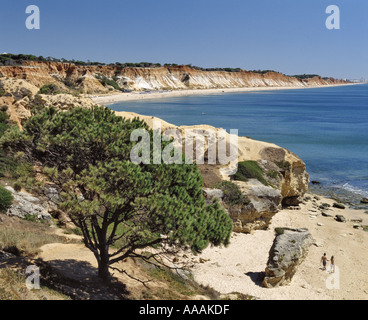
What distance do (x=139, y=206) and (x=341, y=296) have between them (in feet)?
43.9

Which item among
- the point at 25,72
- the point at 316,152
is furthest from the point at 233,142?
the point at 25,72

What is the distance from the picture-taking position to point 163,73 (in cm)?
18238

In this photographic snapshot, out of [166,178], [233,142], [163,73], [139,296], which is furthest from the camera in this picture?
[163,73]

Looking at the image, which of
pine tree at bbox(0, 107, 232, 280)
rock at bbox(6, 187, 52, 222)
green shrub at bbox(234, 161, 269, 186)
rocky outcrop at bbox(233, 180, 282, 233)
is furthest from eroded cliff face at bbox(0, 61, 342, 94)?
pine tree at bbox(0, 107, 232, 280)

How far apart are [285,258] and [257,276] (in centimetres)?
180

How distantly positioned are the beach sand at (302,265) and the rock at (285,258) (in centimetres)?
42

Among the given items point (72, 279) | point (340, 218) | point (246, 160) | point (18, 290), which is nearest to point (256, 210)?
point (246, 160)

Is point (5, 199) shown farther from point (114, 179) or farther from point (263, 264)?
point (263, 264)

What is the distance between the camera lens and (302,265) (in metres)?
20.4

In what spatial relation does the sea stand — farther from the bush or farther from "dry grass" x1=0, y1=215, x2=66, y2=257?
the bush

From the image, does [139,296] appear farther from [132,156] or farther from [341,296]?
[341,296]

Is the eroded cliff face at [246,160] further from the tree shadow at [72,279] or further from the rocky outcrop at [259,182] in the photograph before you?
the tree shadow at [72,279]

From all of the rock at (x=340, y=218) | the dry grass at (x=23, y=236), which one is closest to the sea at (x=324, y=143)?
the rock at (x=340, y=218)

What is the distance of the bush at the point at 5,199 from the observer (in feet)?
54.5
